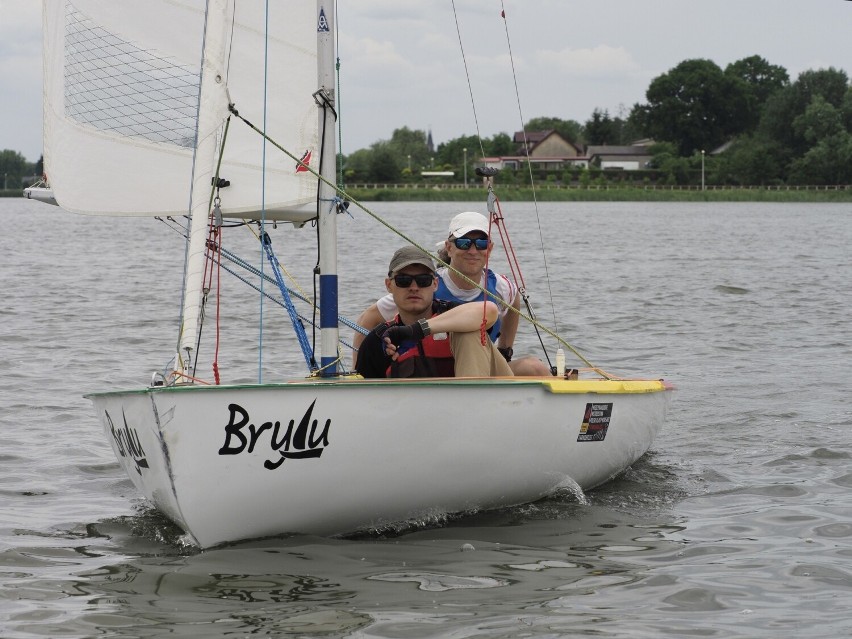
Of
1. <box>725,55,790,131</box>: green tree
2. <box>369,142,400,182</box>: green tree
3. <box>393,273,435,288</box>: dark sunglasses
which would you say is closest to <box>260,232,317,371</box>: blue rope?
<box>393,273,435,288</box>: dark sunglasses

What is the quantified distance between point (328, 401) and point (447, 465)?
76cm

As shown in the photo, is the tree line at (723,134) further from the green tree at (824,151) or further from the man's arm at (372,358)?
the man's arm at (372,358)

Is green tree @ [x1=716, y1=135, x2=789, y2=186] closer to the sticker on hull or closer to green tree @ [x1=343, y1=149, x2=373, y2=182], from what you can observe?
green tree @ [x1=343, y1=149, x2=373, y2=182]

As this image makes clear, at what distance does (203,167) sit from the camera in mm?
5781

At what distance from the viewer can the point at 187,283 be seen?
5.62 metres

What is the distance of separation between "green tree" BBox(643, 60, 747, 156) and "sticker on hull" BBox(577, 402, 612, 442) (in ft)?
370

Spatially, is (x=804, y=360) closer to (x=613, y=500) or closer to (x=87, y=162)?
(x=613, y=500)

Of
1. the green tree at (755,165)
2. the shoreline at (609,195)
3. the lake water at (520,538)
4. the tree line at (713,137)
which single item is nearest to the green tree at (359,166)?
the tree line at (713,137)

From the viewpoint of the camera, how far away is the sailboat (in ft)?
17.8

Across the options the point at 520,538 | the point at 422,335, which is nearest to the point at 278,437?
the point at 422,335

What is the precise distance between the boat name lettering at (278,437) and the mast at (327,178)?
872 millimetres

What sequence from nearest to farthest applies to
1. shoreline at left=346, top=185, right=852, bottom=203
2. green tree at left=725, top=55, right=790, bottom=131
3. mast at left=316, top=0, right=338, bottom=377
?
mast at left=316, top=0, right=338, bottom=377
shoreline at left=346, top=185, right=852, bottom=203
green tree at left=725, top=55, right=790, bottom=131

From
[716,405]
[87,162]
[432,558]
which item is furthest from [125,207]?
[716,405]

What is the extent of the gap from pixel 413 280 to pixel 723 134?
380 ft
